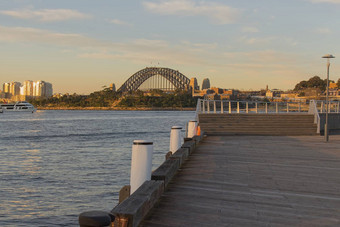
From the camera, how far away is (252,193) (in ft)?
28.0

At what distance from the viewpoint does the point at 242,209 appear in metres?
7.22

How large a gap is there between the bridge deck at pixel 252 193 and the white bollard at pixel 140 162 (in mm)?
→ 569

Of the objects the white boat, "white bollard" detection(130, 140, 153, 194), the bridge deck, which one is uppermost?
"white bollard" detection(130, 140, 153, 194)

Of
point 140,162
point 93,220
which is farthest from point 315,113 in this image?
point 93,220

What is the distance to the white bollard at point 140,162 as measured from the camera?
789cm

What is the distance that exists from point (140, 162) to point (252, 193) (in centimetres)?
235

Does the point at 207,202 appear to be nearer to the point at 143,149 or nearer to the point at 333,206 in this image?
the point at 143,149

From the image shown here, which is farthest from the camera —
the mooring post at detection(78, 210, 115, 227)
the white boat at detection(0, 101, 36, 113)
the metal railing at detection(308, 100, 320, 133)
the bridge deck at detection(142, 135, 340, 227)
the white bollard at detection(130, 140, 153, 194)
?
the white boat at detection(0, 101, 36, 113)

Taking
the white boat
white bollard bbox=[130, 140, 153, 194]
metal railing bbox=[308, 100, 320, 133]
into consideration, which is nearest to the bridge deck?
white bollard bbox=[130, 140, 153, 194]

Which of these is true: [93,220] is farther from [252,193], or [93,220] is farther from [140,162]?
[252,193]

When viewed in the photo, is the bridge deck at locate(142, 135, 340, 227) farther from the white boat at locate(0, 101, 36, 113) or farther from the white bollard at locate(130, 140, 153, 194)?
the white boat at locate(0, 101, 36, 113)

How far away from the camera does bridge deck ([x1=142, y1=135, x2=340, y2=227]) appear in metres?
6.59

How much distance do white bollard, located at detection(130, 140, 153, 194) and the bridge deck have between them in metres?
0.57

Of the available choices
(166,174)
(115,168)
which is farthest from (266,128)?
(166,174)
